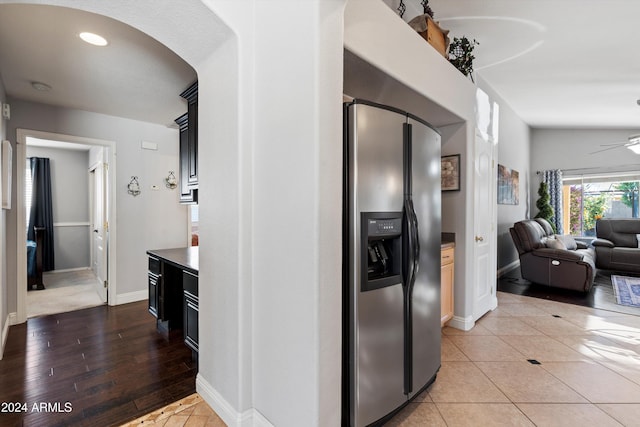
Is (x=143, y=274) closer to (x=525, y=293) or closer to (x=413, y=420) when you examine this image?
(x=413, y=420)

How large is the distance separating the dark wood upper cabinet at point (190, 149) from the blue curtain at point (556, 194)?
7718 millimetres

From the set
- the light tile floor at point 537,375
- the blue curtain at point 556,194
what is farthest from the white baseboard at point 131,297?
the blue curtain at point 556,194

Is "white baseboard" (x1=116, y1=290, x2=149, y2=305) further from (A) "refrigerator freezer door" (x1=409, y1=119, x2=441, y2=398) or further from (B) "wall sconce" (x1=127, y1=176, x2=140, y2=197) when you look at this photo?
(A) "refrigerator freezer door" (x1=409, y1=119, x2=441, y2=398)

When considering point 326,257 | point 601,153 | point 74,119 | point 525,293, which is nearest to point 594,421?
point 326,257

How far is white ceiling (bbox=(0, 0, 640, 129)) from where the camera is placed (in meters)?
2.18

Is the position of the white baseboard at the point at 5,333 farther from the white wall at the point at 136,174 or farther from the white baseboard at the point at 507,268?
the white baseboard at the point at 507,268

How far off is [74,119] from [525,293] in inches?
252

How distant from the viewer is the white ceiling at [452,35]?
85.6 inches

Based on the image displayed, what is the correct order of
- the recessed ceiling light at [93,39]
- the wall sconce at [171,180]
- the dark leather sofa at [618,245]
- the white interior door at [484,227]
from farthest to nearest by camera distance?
the dark leather sofa at [618,245] < the wall sconce at [171,180] < the white interior door at [484,227] < the recessed ceiling light at [93,39]

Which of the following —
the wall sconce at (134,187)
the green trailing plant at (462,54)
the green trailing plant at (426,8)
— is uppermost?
the green trailing plant at (426,8)

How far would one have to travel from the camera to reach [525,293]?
434cm

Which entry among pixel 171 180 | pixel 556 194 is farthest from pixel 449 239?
pixel 556 194

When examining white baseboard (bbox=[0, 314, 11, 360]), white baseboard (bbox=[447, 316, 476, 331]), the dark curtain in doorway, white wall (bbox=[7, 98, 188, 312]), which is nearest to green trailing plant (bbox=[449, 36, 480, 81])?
white baseboard (bbox=[447, 316, 476, 331])

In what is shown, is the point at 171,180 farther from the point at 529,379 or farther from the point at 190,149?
the point at 529,379
